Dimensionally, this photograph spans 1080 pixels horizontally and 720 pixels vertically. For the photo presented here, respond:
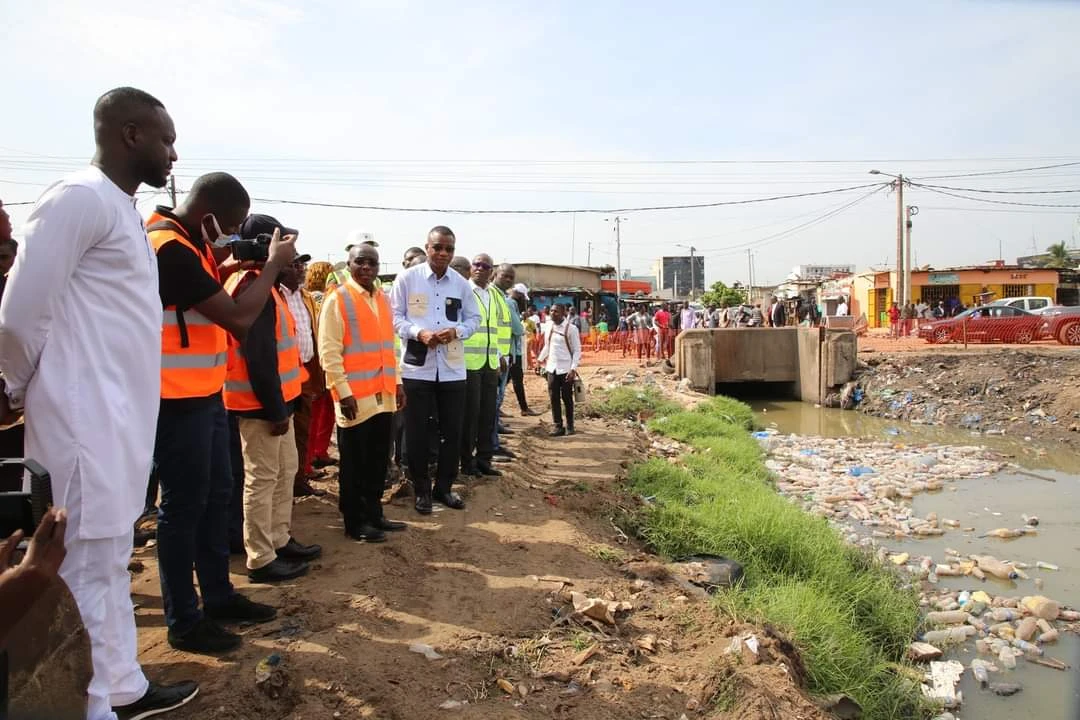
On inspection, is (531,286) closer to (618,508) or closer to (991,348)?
(991,348)

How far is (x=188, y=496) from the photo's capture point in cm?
247

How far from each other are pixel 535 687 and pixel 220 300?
195 centimetres

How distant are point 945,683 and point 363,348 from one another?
4.18 metres

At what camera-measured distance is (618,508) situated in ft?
18.0

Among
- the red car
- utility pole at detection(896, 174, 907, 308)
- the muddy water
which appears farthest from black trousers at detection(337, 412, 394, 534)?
utility pole at detection(896, 174, 907, 308)

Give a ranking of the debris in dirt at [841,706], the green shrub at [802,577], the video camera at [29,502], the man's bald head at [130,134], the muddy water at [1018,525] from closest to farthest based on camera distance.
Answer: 1. the video camera at [29,502]
2. the man's bald head at [130,134]
3. the debris in dirt at [841,706]
4. the green shrub at [802,577]
5. the muddy water at [1018,525]

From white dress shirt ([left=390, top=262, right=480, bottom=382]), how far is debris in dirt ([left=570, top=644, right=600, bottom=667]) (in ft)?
6.51

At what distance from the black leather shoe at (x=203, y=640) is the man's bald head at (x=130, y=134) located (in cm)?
164

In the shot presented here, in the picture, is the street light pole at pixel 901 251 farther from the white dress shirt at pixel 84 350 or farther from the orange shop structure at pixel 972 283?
the white dress shirt at pixel 84 350

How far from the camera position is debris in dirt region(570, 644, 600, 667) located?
9.78 feet

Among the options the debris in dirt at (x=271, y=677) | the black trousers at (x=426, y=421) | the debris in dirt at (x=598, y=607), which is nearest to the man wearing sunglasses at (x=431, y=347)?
the black trousers at (x=426, y=421)

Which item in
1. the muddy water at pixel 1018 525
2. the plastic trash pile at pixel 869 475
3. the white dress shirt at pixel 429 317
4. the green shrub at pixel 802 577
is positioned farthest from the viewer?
the plastic trash pile at pixel 869 475

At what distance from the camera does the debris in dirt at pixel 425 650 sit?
287 cm

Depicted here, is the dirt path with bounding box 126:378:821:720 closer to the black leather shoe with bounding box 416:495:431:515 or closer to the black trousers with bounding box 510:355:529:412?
the black leather shoe with bounding box 416:495:431:515
